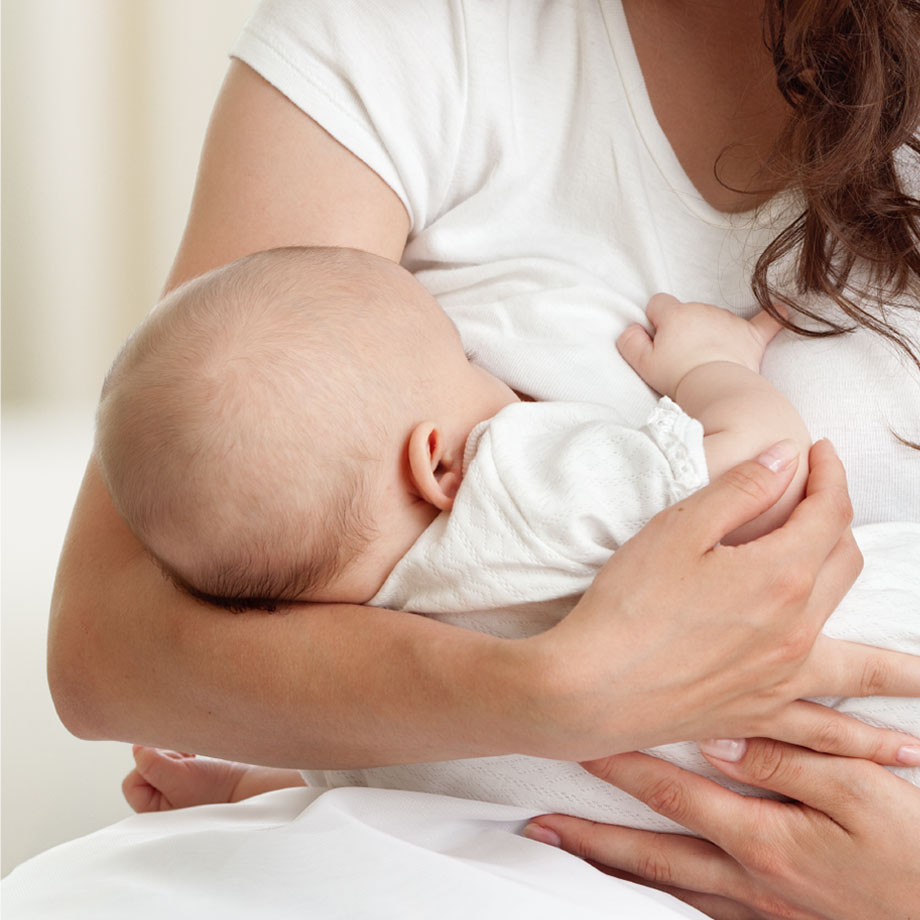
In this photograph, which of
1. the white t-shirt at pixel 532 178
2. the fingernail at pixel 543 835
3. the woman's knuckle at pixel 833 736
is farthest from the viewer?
the white t-shirt at pixel 532 178

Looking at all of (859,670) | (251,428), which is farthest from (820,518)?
(251,428)

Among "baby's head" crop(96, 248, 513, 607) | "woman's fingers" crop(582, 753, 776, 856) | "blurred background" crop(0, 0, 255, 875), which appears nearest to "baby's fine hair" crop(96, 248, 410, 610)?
"baby's head" crop(96, 248, 513, 607)

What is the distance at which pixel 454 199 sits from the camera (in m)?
1.32

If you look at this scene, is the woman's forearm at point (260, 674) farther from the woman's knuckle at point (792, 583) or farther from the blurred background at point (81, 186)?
the blurred background at point (81, 186)

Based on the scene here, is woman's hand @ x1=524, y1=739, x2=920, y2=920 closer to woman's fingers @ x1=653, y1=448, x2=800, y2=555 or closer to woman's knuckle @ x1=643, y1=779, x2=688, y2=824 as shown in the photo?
woman's knuckle @ x1=643, y1=779, x2=688, y2=824

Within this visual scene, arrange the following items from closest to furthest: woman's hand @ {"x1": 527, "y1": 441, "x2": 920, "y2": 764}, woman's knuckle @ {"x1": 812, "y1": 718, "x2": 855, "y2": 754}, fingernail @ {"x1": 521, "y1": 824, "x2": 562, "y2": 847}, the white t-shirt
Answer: woman's hand @ {"x1": 527, "y1": 441, "x2": 920, "y2": 764} → woman's knuckle @ {"x1": 812, "y1": 718, "x2": 855, "y2": 754} → fingernail @ {"x1": 521, "y1": 824, "x2": 562, "y2": 847} → the white t-shirt

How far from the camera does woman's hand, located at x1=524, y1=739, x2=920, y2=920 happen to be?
95 cm

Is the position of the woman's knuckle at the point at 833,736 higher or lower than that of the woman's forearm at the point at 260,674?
lower

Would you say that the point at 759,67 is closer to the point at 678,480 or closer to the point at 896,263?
the point at 896,263

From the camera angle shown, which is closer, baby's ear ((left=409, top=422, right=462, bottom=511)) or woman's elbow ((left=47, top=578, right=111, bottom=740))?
baby's ear ((left=409, top=422, right=462, bottom=511))

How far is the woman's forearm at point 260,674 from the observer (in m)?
0.88

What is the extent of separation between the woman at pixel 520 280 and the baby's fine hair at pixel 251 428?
0.09m

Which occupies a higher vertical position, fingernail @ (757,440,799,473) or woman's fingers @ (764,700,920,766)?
fingernail @ (757,440,799,473)

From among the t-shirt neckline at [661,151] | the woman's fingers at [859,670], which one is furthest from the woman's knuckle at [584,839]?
the t-shirt neckline at [661,151]
